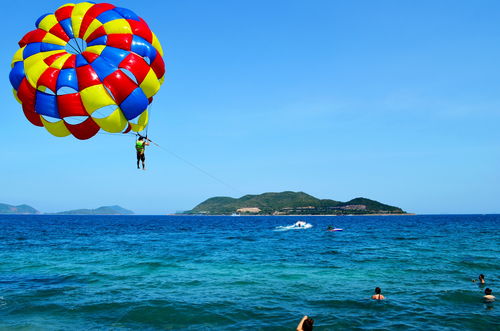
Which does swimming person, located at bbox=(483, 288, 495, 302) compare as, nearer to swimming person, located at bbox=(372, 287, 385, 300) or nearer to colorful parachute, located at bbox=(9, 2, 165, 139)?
swimming person, located at bbox=(372, 287, 385, 300)

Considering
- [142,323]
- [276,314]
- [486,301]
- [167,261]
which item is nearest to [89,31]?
[142,323]

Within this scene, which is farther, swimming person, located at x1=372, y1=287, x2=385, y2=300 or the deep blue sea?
swimming person, located at x1=372, y1=287, x2=385, y2=300

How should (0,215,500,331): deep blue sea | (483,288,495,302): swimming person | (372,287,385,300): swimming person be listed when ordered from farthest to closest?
(372,287,385,300): swimming person < (483,288,495,302): swimming person < (0,215,500,331): deep blue sea

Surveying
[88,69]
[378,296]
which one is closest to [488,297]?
[378,296]

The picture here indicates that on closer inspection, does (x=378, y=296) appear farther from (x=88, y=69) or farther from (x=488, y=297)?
(x=88, y=69)

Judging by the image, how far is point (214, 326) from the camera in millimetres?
12539

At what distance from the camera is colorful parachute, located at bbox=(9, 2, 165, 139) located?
13.0 meters

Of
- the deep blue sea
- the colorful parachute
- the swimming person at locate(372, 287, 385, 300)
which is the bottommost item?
the deep blue sea

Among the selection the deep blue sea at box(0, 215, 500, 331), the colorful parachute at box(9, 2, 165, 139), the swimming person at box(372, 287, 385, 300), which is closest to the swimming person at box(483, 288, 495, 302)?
the deep blue sea at box(0, 215, 500, 331)

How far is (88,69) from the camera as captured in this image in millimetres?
13047

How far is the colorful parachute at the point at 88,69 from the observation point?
1298cm

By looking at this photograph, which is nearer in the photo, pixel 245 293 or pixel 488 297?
pixel 488 297

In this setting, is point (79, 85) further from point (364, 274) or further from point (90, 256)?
point (90, 256)

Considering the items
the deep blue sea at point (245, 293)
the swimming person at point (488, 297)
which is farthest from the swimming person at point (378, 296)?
the swimming person at point (488, 297)
